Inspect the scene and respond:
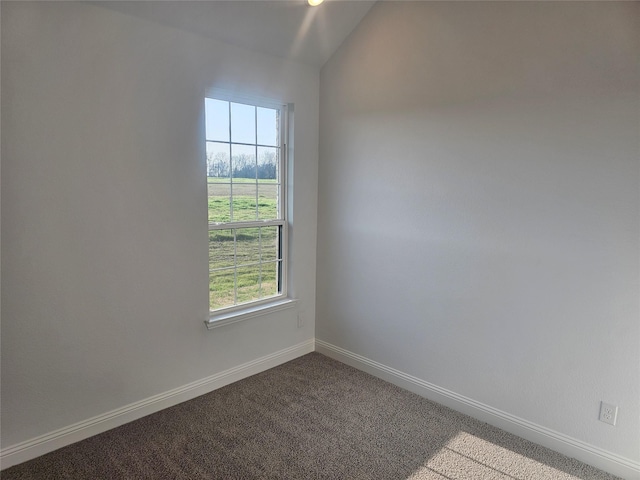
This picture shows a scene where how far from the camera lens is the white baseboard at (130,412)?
2115mm

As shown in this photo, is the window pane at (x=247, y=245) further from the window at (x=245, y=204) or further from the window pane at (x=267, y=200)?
the window pane at (x=267, y=200)

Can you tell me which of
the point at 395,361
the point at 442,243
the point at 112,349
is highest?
the point at 442,243

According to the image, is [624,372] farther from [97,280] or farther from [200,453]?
[97,280]

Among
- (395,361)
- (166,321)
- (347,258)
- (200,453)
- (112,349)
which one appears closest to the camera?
(200,453)

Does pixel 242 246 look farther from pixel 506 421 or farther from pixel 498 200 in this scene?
pixel 506 421

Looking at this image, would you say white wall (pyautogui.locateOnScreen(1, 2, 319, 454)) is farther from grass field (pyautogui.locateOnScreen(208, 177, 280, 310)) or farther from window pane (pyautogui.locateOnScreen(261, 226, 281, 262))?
window pane (pyautogui.locateOnScreen(261, 226, 281, 262))

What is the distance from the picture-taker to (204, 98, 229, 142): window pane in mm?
2703

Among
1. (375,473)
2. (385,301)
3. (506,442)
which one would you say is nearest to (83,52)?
(385,301)

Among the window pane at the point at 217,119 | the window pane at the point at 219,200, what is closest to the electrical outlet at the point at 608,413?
the window pane at the point at 219,200

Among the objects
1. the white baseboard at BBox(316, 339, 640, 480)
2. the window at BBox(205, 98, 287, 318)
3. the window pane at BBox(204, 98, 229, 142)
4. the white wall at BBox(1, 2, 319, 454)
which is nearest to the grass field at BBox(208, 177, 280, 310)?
the window at BBox(205, 98, 287, 318)

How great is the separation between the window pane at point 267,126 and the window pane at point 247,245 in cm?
66

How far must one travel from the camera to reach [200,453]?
7.26ft

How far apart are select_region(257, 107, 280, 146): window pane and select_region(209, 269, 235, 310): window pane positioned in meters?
0.99

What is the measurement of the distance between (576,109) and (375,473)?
2097 millimetres
